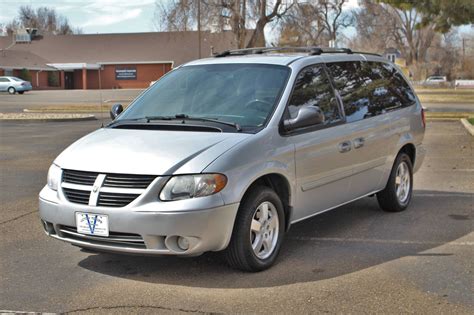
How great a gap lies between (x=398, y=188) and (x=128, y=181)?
3.86m

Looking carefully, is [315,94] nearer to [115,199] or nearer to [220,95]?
[220,95]

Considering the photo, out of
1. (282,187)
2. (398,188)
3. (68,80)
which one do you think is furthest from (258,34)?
(68,80)

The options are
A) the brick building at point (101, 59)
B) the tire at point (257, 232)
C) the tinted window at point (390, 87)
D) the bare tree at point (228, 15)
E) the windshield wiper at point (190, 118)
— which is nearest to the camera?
the tire at point (257, 232)

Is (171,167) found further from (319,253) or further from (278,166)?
(319,253)

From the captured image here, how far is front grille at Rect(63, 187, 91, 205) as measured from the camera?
485 centimetres

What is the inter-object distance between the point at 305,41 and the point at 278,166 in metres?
49.1

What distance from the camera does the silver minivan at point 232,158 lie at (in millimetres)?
4684

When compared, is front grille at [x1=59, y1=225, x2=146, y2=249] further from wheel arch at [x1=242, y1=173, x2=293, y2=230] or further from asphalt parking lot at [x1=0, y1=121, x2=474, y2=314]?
wheel arch at [x1=242, y1=173, x2=293, y2=230]

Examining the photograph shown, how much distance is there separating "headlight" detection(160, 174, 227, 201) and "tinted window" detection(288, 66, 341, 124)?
1324 mm

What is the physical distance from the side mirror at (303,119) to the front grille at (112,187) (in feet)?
4.77

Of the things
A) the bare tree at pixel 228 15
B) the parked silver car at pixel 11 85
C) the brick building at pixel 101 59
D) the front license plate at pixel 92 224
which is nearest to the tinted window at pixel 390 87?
the front license plate at pixel 92 224

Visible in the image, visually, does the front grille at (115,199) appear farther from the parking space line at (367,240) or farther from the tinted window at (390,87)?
the tinted window at (390,87)

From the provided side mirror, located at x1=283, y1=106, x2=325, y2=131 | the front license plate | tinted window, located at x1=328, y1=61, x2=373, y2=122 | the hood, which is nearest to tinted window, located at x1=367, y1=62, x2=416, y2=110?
tinted window, located at x1=328, y1=61, x2=373, y2=122

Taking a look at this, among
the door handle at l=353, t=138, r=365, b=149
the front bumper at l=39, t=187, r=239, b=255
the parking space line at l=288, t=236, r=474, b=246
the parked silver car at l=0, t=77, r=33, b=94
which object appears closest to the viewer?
the front bumper at l=39, t=187, r=239, b=255
